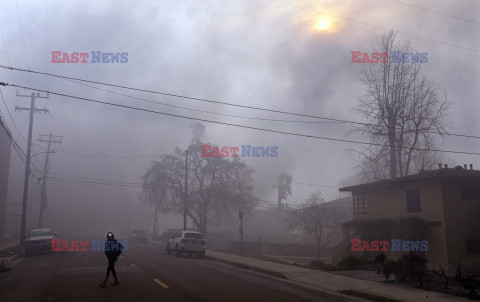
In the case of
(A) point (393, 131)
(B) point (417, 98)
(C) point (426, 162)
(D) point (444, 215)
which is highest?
(B) point (417, 98)

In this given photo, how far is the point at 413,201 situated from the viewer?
24.5m

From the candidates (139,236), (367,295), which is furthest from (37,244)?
(139,236)

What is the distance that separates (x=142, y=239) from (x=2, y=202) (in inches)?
679

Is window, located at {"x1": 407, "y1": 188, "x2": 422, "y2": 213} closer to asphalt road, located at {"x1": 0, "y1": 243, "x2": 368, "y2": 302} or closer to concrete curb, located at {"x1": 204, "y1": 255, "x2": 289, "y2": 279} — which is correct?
concrete curb, located at {"x1": 204, "y1": 255, "x2": 289, "y2": 279}

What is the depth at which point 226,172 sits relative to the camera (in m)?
46.7

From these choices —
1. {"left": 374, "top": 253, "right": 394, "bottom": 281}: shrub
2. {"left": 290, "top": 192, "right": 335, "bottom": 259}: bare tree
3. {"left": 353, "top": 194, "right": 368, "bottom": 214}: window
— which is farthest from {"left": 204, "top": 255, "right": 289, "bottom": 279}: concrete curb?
{"left": 290, "top": 192, "right": 335, "bottom": 259}: bare tree

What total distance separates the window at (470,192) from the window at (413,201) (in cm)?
241

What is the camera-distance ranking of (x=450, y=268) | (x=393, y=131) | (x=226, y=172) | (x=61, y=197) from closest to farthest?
(x=450, y=268) < (x=393, y=131) < (x=226, y=172) < (x=61, y=197)

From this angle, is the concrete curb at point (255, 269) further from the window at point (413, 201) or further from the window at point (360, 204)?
the window at point (360, 204)

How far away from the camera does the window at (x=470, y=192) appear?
76.6ft

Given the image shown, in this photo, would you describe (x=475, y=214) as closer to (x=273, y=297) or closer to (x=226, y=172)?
(x=273, y=297)

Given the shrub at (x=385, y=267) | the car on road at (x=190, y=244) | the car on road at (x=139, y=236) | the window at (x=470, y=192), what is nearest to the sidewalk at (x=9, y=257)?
the car on road at (x=190, y=244)

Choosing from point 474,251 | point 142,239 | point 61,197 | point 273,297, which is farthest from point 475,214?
point 61,197

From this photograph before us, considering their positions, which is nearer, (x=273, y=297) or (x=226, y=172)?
(x=273, y=297)
